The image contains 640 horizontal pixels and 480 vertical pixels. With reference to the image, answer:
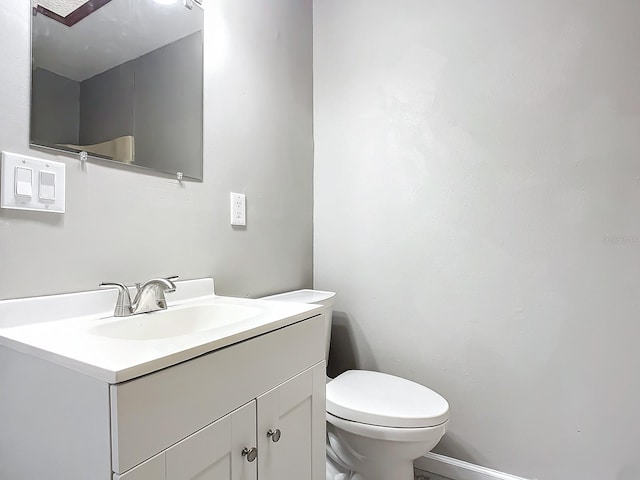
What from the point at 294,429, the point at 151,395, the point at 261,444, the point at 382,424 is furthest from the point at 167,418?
the point at 382,424

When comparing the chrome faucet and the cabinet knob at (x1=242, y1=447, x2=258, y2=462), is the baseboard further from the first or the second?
the chrome faucet

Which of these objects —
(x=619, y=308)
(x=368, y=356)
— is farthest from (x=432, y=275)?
(x=619, y=308)

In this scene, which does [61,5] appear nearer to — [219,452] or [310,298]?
[219,452]

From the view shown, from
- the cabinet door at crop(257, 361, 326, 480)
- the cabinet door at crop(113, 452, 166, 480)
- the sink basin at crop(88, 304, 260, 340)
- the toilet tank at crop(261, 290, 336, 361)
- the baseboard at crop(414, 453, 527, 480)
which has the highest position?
the sink basin at crop(88, 304, 260, 340)

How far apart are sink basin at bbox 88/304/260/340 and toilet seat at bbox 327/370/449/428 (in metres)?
0.49

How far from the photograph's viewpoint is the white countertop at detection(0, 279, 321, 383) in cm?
52

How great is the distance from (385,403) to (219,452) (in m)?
0.68

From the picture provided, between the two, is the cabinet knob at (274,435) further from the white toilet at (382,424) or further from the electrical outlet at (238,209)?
the electrical outlet at (238,209)

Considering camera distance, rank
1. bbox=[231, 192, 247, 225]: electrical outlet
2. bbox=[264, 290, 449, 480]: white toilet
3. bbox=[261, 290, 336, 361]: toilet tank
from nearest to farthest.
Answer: bbox=[264, 290, 449, 480]: white toilet < bbox=[231, 192, 247, 225]: electrical outlet < bbox=[261, 290, 336, 361]: toilet tank

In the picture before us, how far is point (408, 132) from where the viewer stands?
1520 mm

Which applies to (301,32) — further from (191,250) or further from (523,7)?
(191,250)

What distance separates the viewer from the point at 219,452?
66 centimetres

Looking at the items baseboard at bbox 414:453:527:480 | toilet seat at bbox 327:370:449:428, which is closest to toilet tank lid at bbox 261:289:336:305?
toilet seat at bbox 327:370:449:428

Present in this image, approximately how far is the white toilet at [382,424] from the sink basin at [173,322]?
0.27 m
